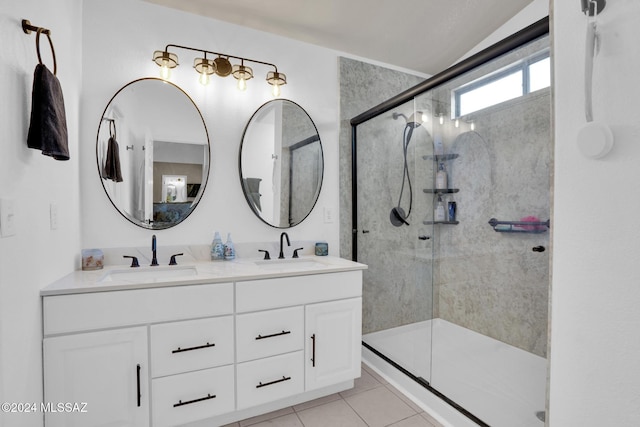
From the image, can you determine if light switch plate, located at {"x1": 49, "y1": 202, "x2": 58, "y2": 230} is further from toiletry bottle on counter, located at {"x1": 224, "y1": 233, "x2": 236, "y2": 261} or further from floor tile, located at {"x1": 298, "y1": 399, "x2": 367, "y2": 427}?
floor tile, located at {"x1": 298, "y1": 399, "x2": 367, "y2": 427}

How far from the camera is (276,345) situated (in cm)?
177

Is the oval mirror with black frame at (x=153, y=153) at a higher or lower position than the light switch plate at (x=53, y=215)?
higher

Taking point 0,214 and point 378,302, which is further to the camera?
point 378,302

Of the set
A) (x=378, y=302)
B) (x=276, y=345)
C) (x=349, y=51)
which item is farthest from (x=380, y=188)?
(x=276, y=345)

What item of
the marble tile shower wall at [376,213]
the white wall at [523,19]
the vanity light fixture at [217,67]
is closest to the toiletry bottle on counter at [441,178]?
the marble tile shower wall at [376,213]

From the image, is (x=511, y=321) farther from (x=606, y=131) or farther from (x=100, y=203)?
(x=100, y=203)

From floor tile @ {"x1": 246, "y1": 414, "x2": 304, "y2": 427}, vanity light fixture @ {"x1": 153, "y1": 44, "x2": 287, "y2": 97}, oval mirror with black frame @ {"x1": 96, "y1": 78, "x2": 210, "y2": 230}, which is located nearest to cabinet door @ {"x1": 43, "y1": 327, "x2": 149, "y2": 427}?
floor tile @ {"x1": 246, "y1": 414, "x2": 304, "y2": 427}

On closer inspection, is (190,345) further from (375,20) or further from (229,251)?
(375,20)

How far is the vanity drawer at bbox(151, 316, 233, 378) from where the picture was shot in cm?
151

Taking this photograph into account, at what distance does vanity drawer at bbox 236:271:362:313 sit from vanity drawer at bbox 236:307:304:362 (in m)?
0.05

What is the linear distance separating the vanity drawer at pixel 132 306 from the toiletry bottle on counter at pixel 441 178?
1.66 meters

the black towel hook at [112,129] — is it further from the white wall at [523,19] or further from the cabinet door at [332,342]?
the white wall at [523,19]

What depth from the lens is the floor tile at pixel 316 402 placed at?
6.16 ft

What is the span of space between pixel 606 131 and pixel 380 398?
1.88 meters
